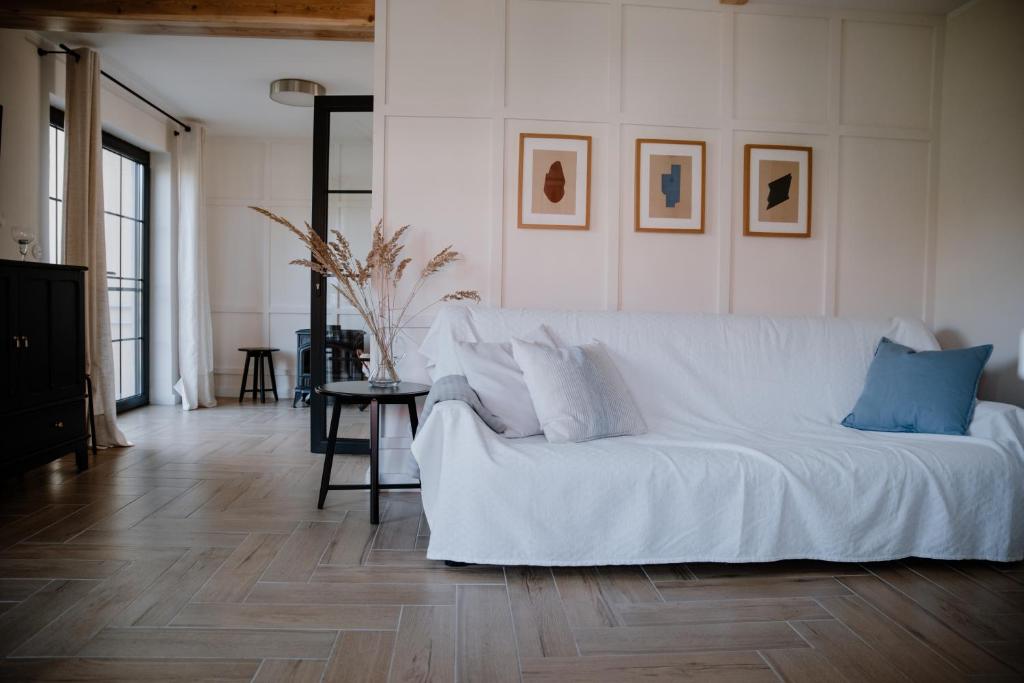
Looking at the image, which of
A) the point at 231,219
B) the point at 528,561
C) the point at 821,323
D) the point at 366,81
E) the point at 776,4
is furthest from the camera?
the point at 231,219

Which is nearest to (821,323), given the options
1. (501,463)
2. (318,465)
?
(501,463)

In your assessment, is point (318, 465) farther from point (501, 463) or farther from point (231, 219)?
point (231, 219)

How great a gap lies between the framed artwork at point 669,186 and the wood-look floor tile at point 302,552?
2066 millimetres

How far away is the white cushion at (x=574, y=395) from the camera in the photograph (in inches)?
101

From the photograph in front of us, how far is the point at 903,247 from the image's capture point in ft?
12.0

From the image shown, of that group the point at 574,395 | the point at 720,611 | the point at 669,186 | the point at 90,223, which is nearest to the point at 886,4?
the point at 669,186

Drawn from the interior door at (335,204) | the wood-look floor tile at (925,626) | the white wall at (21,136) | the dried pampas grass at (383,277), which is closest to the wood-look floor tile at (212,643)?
the dried pampas grass at (383,277)

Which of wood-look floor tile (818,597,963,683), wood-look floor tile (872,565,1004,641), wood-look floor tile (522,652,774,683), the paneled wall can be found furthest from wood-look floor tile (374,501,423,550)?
wood-look floor tile (872,565,1004,641)

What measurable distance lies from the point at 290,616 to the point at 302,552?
54cm

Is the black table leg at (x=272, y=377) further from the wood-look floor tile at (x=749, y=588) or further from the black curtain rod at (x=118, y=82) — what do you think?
the wood-look floor tile at (x=749, y=588)

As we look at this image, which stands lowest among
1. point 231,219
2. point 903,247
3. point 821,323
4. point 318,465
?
point 318,465

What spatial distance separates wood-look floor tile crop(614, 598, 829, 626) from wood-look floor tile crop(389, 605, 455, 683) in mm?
511

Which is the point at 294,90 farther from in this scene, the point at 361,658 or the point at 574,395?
the point at 361,658

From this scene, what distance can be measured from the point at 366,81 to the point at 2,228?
8.52 ft
